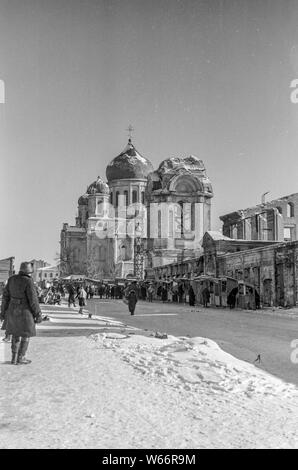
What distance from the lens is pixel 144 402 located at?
20.9ft

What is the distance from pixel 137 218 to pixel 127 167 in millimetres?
7922

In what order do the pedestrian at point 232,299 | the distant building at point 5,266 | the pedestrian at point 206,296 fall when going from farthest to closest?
the distant building at point 5,266, the pedestrian at point 206,296, the pedestrian at point 232,299

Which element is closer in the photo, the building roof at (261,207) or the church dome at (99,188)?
the building roof at (261,207)

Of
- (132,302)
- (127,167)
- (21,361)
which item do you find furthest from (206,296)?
(127,167)

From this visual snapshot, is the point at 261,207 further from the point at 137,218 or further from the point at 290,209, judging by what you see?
the point at 137,218

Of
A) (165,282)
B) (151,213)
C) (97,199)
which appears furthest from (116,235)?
(165,282)

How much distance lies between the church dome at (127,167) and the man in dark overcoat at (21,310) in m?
91.4

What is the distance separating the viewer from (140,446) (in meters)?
4.82

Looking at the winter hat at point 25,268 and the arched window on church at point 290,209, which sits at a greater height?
the arched window on church at point 290,209

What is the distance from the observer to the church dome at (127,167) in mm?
99938

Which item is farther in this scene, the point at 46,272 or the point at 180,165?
the point at 46,272

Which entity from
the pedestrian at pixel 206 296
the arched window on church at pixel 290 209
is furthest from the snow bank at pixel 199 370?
the arched window on church at pixel 290 209

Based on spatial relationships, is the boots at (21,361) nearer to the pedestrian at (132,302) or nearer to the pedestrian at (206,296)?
the pedestrian at (132,302)

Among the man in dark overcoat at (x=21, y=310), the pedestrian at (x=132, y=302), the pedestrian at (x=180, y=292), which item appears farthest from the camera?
the pedestrian at (x=180, y=292)
